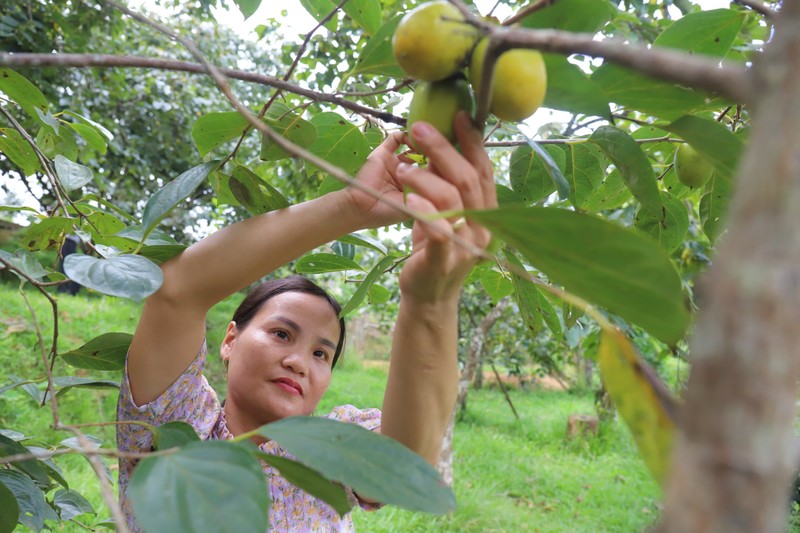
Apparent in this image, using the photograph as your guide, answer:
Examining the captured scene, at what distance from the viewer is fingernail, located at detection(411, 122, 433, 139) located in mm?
492

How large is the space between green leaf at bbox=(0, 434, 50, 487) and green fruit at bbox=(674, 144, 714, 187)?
3.02ft

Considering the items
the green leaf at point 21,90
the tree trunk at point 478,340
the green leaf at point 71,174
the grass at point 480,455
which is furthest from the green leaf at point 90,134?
the tree trunk at point 478,340

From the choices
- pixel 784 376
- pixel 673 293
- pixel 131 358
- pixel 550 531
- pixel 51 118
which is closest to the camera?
pixel 784 376

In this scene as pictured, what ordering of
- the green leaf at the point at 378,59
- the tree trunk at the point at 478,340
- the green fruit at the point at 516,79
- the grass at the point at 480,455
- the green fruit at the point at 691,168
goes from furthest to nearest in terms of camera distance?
the tree trunk at the point at 478,340, the grass at the point at 480,455, the green fruit at the point at 691,168, the green leaf at the point at 378,59, the green fruit at the point at 516,79

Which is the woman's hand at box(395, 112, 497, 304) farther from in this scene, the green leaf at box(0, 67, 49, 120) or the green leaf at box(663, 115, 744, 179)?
the green leaf at box(0, 67, 49, 120)

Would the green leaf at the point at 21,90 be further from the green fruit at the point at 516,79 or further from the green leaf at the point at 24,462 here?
the green fruit at the point at 516,79

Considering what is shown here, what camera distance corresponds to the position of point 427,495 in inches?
16.5

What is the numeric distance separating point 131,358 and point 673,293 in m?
0.73

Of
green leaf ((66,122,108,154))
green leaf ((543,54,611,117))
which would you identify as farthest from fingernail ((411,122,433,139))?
green leaf ((66,122,108,154))

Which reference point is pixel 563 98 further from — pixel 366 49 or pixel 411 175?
pixel 366 49

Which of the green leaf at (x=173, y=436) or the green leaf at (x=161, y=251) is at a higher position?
the green leaf at (x=161, y=251)

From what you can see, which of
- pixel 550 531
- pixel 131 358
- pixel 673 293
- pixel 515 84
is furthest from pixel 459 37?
pixel 550 531

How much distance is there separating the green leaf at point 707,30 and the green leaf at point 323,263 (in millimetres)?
644

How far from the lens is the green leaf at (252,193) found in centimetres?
80
